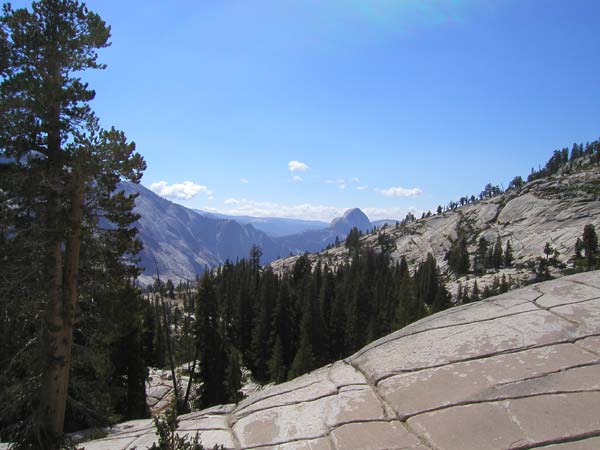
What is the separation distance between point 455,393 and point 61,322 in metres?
10.1

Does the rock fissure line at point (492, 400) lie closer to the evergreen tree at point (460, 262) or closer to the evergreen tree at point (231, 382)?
the evergreen tree at point (231, 382)

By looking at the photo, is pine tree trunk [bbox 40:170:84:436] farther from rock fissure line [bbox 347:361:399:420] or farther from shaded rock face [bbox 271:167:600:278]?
shaded rock face [bbox 271:167:600:278]

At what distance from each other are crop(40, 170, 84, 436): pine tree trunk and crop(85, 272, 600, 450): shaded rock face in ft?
4.80

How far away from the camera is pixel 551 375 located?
24.7ft

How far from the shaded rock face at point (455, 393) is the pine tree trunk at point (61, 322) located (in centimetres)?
146

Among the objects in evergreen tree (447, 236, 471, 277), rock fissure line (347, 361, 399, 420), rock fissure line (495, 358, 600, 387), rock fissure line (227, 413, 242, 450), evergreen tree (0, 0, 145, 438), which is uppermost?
evergreen tree (0, 0, 145, 438)

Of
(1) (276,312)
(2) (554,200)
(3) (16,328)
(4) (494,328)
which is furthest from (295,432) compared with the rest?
(2) (554,200)

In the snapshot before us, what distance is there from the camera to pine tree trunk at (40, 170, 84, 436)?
9859mm

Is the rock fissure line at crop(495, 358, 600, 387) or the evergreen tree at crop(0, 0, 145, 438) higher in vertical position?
the evergreen tree at crop(0, 0, 145, 438)

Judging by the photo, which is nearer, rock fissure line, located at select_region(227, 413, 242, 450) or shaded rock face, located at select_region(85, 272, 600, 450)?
shaded rock face, located at select_region(85, 272, 600, 450)

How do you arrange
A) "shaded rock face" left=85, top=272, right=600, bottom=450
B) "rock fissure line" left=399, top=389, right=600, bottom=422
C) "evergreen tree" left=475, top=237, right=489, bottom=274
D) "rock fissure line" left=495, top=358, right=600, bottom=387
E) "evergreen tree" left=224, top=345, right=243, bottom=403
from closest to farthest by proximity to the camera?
"shaded rock face" left=85, top=272, right=600, bottom=450, "rock fissure line" left=399, top=389, right=600, bottom=422, "rock fissure line" left=495, top=358, right=600, bottom=387, "evergreen tree" left=224, top=345, right=243, bottom=403, "evergreen tree" left=475, top=237, right=489, bottom=274

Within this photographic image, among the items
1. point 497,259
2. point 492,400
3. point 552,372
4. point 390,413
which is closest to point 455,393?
point 492,400

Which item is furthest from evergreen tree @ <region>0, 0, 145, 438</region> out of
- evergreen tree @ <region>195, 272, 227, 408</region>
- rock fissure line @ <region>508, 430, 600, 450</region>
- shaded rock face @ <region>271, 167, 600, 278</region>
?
shaded rock face @ <region>271, 167, 600, 278</region>

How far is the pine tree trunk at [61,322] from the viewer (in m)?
9.86
